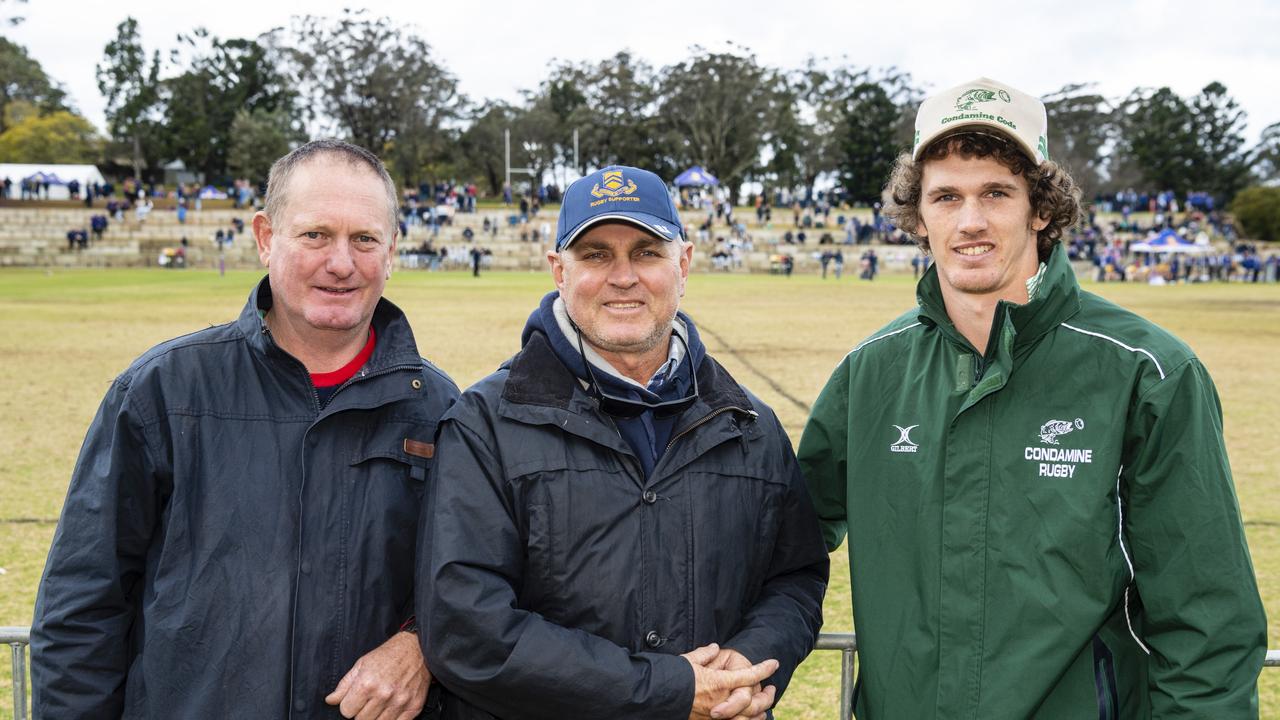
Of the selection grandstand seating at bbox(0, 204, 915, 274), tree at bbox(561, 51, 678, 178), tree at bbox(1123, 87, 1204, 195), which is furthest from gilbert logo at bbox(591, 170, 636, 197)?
tree at bbox(1123, 87, 1204, 195)

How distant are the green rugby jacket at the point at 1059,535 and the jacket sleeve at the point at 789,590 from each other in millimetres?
162

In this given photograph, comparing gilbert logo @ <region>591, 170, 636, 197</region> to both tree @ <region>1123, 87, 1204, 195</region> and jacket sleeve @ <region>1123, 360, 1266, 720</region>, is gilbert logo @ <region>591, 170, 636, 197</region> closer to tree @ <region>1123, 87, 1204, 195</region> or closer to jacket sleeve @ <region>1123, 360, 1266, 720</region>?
jacket sleeve @ <region>1123, 360, 1266, 720</region>

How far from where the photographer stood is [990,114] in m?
2.39

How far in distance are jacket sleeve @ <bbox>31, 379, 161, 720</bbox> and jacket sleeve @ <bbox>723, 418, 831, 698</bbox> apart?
1.43m

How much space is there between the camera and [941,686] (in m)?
Result: 2.32

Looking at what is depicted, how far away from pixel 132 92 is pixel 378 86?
2612cm

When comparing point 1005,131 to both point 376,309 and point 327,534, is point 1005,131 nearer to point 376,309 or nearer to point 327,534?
point 376,309

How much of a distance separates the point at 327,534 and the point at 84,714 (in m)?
0.66

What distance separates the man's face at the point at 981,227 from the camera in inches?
96.1

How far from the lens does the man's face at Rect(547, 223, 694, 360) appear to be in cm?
246

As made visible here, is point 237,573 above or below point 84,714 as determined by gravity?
above

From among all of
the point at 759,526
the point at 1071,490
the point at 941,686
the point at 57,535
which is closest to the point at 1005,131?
the point at 1071,490

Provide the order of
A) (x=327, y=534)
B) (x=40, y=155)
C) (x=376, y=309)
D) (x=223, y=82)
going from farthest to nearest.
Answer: (x=223, y=82) < (x=40, y=155) < (x=376, y=309) < (x=327, y=534)

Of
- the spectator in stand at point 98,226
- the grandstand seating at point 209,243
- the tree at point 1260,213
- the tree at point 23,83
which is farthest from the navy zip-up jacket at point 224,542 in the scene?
the tree at point 23,83
